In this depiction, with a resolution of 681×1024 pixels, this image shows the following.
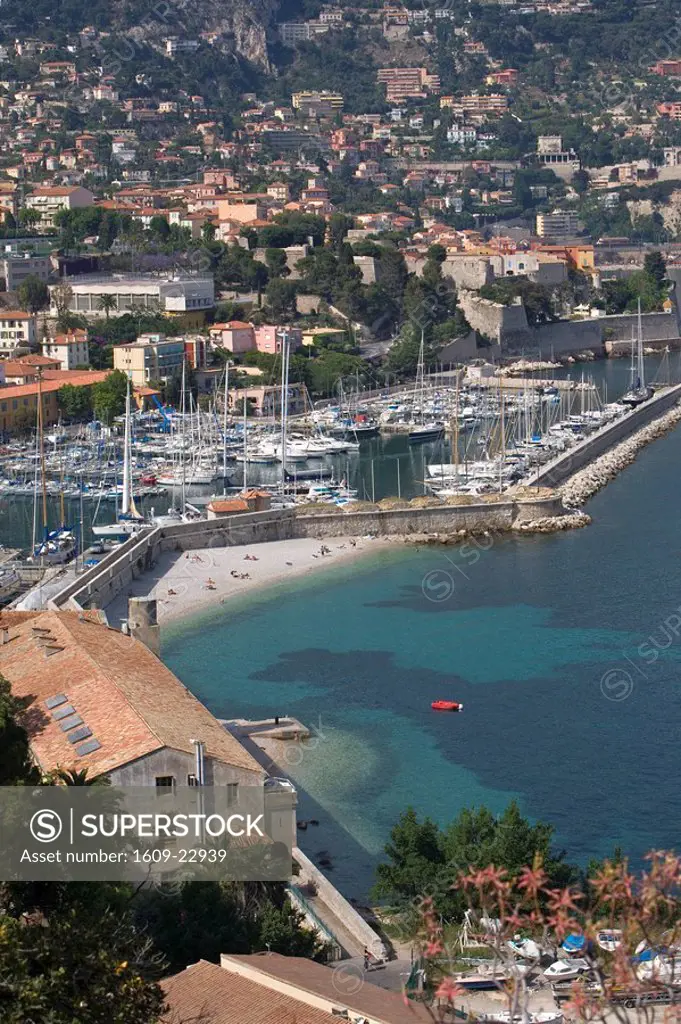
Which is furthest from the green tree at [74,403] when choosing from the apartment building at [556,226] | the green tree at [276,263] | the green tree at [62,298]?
the apartment building at [556,226]

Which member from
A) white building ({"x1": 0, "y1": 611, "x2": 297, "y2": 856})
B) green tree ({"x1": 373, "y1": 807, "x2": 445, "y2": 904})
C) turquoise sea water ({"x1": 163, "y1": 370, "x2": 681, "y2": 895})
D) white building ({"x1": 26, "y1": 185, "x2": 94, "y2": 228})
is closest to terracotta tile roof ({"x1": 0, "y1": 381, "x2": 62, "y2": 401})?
turquoise sea water ({"x1": 163, "y1": 370, "x2": 681, "y2": 895})

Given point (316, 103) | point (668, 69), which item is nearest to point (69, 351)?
point (316, 103)

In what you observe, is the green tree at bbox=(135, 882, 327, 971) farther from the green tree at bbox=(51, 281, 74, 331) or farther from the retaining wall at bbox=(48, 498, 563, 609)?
the green tree at bbox=(51, 281, 74, 331)

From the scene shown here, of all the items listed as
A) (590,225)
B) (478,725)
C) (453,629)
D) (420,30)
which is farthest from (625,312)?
(420,30)

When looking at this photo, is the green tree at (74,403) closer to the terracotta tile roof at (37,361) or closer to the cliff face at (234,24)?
the terracotta tile roof at (37,361)

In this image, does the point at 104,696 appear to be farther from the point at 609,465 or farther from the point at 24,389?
the point at 24,389

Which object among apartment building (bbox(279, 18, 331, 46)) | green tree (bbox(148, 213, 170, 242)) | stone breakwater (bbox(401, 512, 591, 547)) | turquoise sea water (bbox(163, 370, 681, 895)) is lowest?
stone breakwater (bbox(401, 512, 591, 547))

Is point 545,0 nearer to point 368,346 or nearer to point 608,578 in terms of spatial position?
point 368,346
